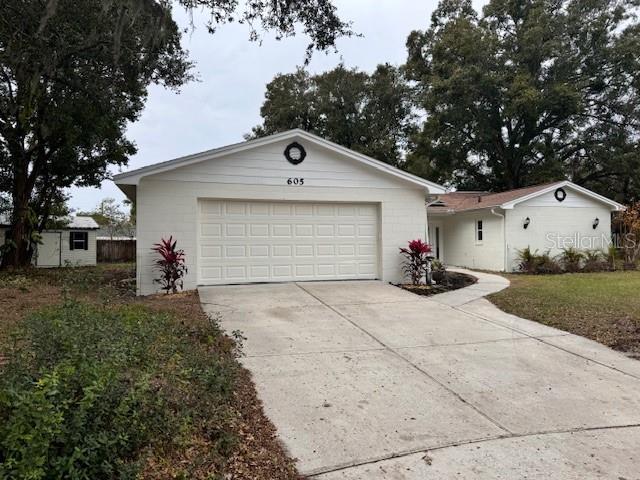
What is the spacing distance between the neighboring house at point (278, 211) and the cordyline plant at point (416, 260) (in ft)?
0.78

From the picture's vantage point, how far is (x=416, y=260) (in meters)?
11.4

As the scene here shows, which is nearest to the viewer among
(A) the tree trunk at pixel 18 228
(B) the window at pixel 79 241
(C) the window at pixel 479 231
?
(A) the tree trunk at pixel 18 228

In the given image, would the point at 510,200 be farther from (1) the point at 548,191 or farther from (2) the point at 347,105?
(2) the point at 347,105

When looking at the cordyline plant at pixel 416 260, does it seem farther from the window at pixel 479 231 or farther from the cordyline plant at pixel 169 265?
the window at pixel 479 231

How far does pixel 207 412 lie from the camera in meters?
3.46

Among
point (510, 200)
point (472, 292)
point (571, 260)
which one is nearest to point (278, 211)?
point (472, 292)

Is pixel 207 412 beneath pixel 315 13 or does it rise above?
beneath

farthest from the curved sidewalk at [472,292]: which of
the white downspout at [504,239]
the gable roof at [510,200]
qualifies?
the white downspout at [504,239]

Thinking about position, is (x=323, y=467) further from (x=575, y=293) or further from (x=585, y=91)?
(x=585, y=91)

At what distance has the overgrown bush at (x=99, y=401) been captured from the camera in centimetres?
239

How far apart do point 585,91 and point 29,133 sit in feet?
89.7

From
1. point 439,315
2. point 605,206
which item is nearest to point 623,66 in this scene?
point 605,206

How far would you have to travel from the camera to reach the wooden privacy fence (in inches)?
1081

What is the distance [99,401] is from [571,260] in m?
17.3
